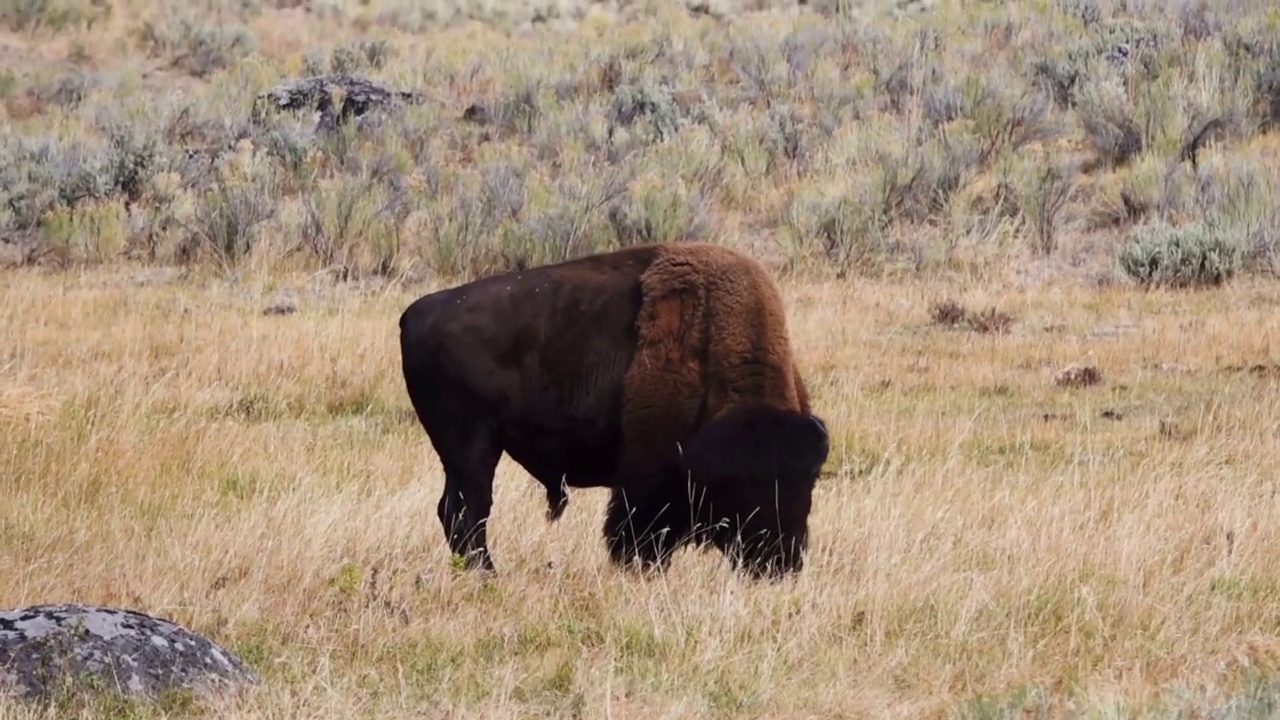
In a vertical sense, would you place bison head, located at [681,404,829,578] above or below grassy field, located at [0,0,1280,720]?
above

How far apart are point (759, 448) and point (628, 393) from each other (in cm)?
61

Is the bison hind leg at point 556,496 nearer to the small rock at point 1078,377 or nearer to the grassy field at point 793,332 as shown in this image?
the grassy field at point 793,332

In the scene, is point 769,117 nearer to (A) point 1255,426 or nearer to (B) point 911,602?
(A) point 1255,426

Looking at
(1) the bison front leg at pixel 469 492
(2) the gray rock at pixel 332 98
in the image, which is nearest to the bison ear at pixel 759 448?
(1) the bison front leg at pixel 469 492

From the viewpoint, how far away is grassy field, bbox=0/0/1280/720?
227 inches

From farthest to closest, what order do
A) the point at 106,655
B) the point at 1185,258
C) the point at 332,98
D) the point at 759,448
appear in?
the point at 332,98 → the point at 1185,258 → the point at 759,448 → the point at 106,655

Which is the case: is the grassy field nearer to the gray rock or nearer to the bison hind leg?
the bison hind leg

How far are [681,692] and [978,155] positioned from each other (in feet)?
50.7

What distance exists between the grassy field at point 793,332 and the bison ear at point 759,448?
43 centimetres

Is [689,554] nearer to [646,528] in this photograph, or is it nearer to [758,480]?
[646,528]

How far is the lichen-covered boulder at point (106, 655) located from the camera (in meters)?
4.89

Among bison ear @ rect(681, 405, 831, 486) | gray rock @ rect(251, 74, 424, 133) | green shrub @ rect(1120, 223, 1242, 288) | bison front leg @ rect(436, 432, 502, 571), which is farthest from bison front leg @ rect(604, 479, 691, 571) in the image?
gray rock @ rect(251, 74, 424, 133)

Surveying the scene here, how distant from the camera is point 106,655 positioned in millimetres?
4984

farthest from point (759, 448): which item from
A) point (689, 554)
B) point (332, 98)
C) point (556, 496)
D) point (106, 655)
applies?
point (332, 98)
